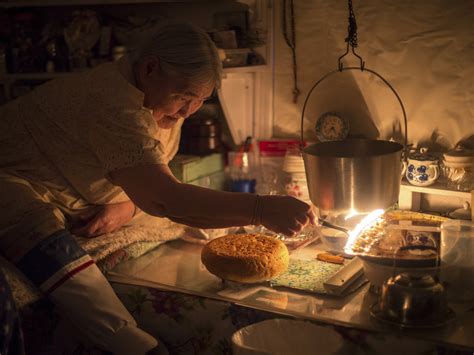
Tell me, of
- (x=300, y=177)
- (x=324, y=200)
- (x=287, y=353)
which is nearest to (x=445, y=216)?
(x=300, y=177)

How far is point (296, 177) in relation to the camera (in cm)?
209

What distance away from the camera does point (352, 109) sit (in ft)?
6.82

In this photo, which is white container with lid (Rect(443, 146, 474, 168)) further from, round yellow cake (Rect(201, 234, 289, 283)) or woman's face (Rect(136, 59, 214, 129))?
woman's face (Rect(136, 59, 214, 129))

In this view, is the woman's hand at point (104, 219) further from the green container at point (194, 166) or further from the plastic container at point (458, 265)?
the plastic container at point (458, 265)

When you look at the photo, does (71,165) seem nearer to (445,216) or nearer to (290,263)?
(290,263)

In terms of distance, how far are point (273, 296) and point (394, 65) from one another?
95 centimetres

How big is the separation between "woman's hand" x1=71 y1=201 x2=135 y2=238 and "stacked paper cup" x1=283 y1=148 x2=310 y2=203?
589mm

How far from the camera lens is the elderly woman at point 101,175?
138 cm

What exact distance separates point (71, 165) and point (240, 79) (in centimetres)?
82

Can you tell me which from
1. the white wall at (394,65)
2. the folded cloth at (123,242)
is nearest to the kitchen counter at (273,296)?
the folded cloth at (123,242)

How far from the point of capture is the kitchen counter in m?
1.23

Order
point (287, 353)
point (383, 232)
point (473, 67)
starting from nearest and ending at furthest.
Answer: point (287, 353)
point (383, 232)
point (473, 67)

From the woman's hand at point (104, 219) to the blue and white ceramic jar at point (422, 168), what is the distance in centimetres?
91

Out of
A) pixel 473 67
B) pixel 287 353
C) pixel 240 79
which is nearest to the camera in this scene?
pixel 287 353
